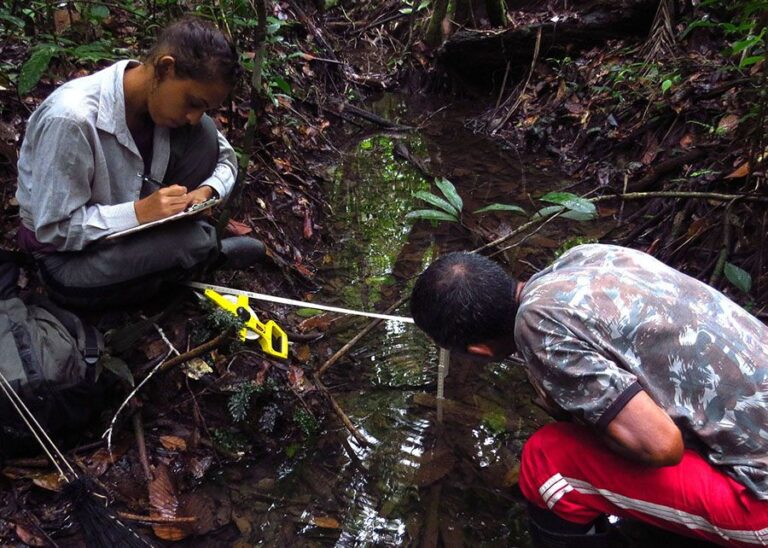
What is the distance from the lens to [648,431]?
1588 millimetres

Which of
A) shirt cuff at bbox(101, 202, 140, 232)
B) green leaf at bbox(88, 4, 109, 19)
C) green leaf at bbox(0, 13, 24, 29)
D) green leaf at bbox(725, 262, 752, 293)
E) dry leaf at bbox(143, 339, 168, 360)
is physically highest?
green leaf at bbox(88, 4, 109, 19)

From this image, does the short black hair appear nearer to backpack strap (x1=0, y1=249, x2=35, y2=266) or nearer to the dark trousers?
the dark trousers

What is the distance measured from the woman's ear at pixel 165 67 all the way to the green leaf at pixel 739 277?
253 cm

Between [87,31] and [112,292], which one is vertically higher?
[87,31]

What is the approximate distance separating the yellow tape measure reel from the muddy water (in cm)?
38

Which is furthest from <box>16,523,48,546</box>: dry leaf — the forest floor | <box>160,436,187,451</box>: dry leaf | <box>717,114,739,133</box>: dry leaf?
<box>717,114,739,133</box>: dry leaf

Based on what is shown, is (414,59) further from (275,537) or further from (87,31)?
(275,537)

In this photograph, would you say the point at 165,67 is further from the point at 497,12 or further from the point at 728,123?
the point at 497,12

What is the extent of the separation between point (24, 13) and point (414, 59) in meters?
6.22

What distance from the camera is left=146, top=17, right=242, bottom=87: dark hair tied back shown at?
2178 mm

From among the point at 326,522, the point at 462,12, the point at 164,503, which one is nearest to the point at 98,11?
the point at 164,503

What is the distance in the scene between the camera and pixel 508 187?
5188 mm

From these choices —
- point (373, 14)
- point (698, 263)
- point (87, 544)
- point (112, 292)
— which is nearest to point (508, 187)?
point (698, 263)

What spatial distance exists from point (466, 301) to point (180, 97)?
51.0 inches
